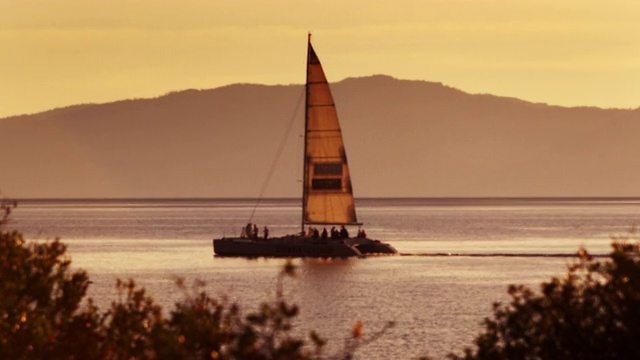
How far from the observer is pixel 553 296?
101 feet

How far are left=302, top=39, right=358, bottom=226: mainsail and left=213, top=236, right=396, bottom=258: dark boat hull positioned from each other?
88.2 inches

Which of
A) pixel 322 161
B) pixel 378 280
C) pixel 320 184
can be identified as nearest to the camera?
pixel 378 280

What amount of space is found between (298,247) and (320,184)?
5.03 m

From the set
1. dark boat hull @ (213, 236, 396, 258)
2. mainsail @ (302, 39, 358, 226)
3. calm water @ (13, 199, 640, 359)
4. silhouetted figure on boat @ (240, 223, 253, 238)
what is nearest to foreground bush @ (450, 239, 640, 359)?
calm water @ (13, 199, 640, 359)

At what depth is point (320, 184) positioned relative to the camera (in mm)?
121375

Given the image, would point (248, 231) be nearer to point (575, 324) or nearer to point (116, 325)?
point (116, 325)

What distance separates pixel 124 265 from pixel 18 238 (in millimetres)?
87392

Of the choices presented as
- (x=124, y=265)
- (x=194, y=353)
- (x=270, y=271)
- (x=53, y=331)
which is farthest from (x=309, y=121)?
(x=194, y=353)

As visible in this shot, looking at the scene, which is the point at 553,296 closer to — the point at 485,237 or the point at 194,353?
the point at 194,353

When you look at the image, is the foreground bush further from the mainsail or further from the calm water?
the mainsail

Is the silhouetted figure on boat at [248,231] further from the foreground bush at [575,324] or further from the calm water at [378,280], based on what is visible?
the foreground bush at [575,324]

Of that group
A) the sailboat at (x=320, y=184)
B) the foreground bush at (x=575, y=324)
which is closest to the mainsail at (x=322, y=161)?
the sailboat at (x=320, y=184)

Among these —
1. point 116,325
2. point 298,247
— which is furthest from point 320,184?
point 116,325

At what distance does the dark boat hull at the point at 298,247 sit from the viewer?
Answer: 117 meters
